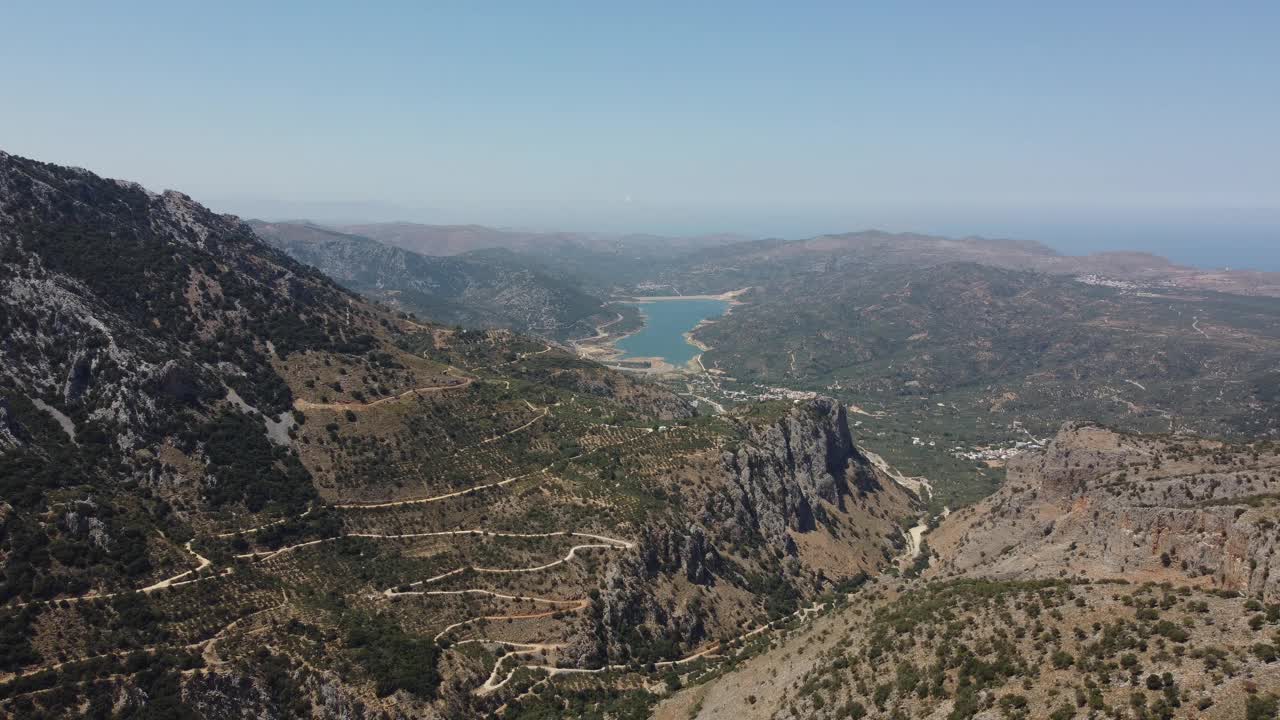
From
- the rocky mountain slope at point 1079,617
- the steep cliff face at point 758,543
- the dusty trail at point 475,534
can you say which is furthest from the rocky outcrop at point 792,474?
the rocky mountain slope at point 1079,617

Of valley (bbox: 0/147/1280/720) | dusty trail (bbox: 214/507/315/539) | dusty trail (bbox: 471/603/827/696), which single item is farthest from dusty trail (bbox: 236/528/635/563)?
dusty trail (bbox: 471/603/827/696)

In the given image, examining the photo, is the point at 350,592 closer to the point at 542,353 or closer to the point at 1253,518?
the point at 1253,518

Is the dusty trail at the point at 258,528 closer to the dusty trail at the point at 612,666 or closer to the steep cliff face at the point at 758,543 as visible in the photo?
the dusty trail at the point at 612,666

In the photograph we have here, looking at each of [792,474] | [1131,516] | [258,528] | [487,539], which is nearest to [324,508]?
[258,528]

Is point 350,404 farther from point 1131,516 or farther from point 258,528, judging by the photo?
point 1131,516

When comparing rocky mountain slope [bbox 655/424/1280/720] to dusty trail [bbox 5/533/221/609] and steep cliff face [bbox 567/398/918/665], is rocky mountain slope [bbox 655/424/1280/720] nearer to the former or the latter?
steep cliff face [bbox 567/398/918/665]

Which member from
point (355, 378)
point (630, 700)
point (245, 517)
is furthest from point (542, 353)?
point (630, 700)

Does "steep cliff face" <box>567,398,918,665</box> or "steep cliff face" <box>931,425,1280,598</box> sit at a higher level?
"steep cliff face" <box>931,425,1280,598</box>

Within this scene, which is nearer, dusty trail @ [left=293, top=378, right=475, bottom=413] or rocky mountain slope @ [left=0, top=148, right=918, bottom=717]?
rocky mountain slope @ [left=0, top=148, right=918, bottom=717]
